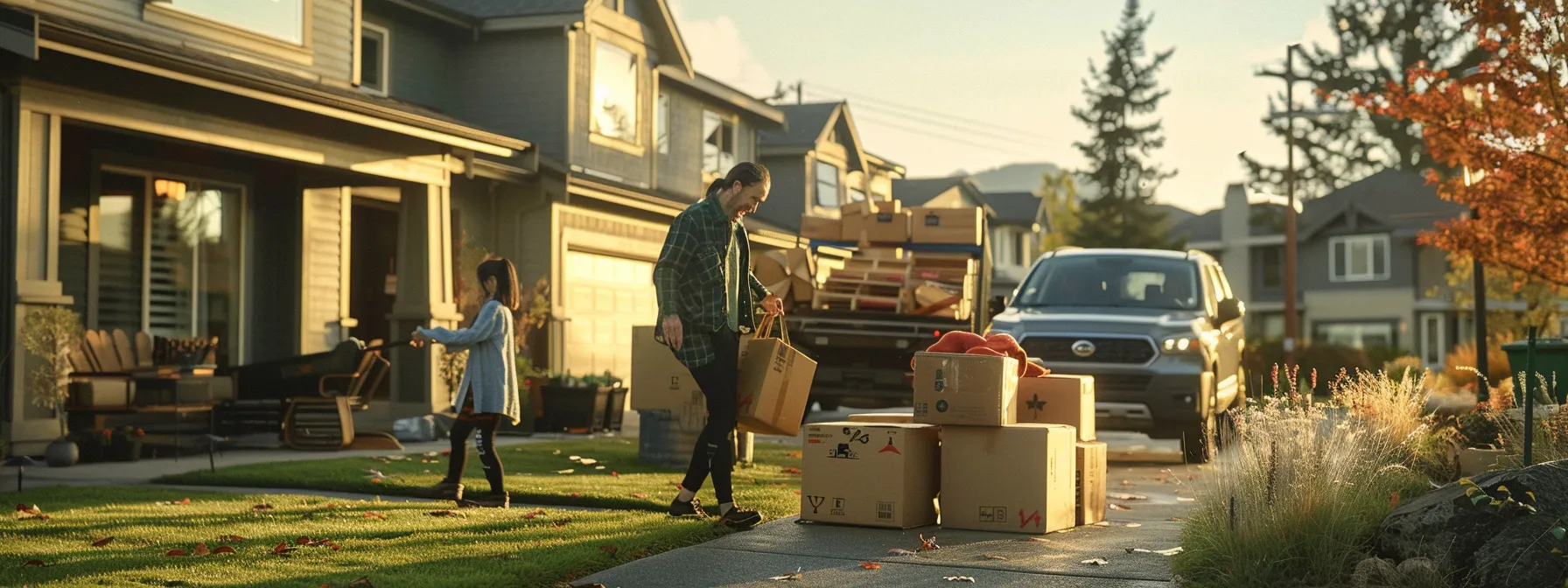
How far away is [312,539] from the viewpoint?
780 cm

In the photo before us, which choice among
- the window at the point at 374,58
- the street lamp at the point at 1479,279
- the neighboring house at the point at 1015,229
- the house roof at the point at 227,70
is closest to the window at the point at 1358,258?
the neighboring house at the point at 1015,229

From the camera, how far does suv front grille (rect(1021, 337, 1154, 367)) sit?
14195 mm

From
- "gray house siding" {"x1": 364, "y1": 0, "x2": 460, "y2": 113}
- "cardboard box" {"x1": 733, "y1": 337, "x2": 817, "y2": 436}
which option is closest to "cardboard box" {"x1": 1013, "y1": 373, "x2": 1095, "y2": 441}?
"cardboard box" {"x1": 733, "y1": 337, "x2": 817, "y2": 436}

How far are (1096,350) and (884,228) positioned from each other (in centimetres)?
447

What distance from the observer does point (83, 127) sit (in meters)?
14.6

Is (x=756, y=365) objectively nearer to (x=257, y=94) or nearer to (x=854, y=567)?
(x=854, y=567)

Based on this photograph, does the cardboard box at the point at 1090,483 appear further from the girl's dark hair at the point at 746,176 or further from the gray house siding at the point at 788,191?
the gray house siding at the point at 788,191

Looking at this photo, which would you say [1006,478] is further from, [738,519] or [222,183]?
[222,183]

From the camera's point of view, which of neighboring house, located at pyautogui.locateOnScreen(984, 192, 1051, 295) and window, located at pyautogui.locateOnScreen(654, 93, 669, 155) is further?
neighboring house, located at pyautogui.locateOnScreen(984, 192, 1051, 295)

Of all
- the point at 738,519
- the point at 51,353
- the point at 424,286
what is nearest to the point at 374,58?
the point at 424,286

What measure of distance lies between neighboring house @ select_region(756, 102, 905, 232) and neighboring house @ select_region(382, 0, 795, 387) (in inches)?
327

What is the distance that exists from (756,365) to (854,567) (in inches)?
69.9

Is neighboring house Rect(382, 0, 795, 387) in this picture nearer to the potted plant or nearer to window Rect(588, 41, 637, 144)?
window Rect(588, 41, 637, 144)

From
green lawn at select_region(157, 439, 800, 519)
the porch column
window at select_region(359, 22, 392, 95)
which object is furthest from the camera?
window at select_region(359, 22, 392, 95)
